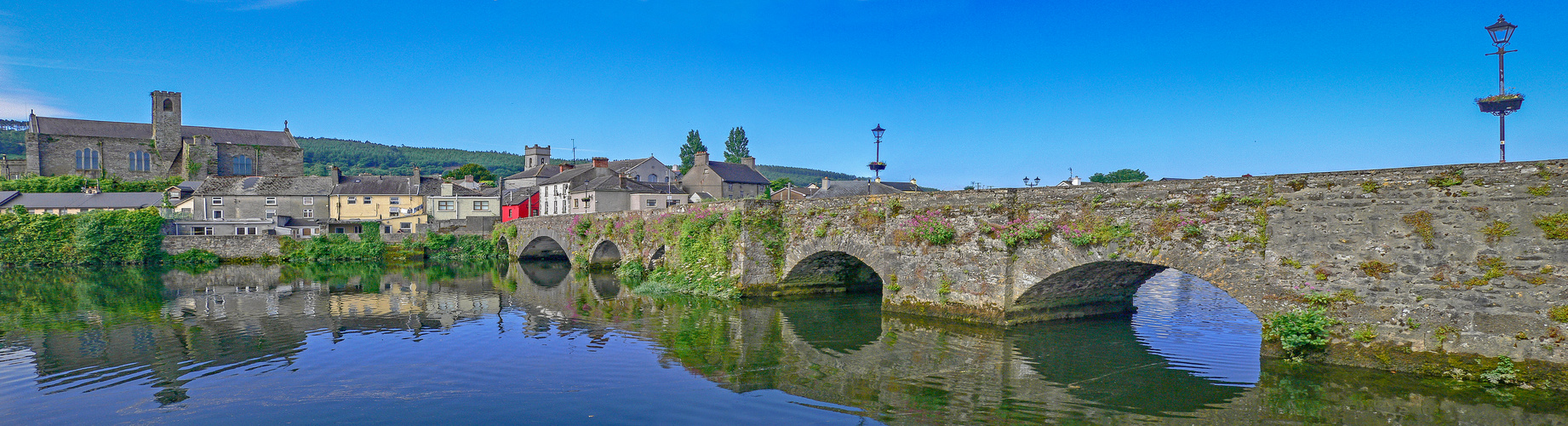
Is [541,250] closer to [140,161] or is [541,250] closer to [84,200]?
[84,200]

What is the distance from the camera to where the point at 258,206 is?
6156 cm

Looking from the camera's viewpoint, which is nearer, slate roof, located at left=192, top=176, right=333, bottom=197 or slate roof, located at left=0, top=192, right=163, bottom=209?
slate roof, located at left=0, top=192, right=163, bottom=209

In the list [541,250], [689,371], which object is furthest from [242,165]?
[689,371]

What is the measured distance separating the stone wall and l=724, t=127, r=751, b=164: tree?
64.5m

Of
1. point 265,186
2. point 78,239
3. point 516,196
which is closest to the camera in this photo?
point 78,239

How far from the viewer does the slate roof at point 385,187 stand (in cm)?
6431

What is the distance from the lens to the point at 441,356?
1517 cm

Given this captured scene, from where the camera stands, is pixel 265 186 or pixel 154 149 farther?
pixel 154 149

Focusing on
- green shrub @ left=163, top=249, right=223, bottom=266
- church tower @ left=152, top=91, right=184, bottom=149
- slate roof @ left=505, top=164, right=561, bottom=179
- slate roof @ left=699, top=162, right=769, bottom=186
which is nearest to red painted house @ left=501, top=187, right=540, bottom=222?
slate roof @ left=699, top=162, right=769, bottom=186

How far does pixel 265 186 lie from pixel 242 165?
2573 centimetres

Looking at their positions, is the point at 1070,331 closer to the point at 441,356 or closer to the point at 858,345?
the point at 858,345

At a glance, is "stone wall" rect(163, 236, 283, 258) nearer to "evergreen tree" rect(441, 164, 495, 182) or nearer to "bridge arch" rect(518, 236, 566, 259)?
"bridge arch" rect(518, 236, 566, 259)

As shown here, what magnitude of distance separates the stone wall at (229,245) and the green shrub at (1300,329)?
5464 cm

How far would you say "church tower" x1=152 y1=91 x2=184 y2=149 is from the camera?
262 ft
